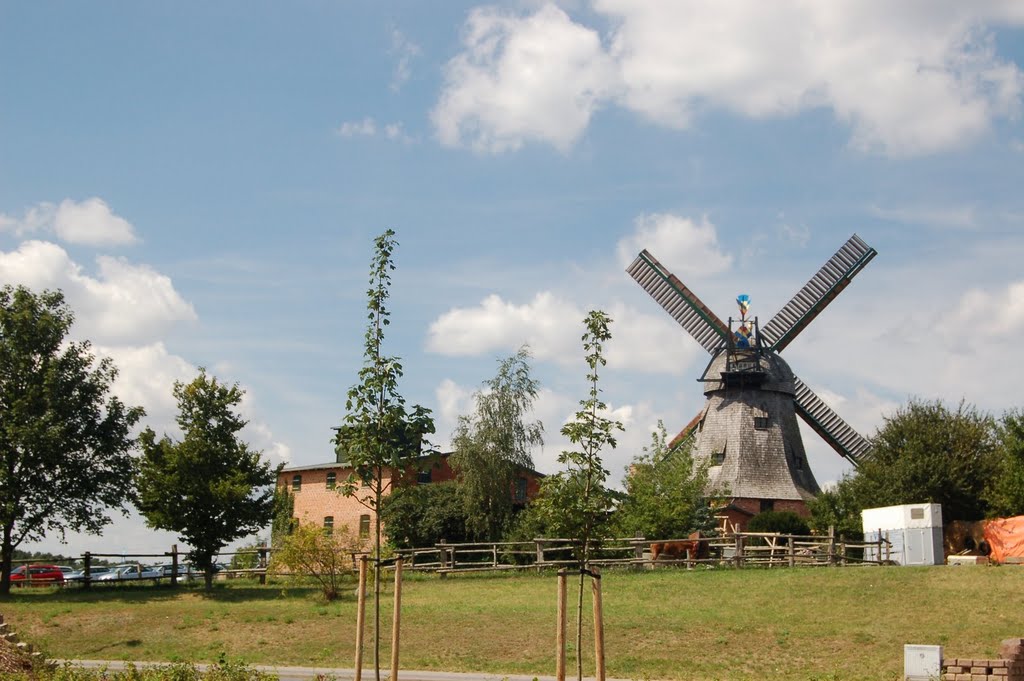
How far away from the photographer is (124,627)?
99.0 feet

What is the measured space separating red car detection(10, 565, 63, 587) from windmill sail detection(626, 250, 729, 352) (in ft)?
119

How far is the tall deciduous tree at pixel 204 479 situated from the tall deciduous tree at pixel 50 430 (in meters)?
1.78

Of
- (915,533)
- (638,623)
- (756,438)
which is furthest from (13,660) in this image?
(756,438)

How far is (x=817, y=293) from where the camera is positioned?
64.1 metres

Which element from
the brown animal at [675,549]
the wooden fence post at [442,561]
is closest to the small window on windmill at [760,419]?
the brown animal at [675,549]

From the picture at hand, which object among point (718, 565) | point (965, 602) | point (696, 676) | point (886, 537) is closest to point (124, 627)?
point (696, 676)

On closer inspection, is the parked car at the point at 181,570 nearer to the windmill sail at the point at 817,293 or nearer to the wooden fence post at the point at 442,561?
the wooden fence post at the point at 442,561

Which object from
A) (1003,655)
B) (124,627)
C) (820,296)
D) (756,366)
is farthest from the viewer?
(820,296)

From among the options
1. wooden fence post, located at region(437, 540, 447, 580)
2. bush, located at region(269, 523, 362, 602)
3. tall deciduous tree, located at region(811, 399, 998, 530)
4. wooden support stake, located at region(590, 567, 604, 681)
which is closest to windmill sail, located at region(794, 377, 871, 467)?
tall deciduous tree, located at region(811, 399, 998, 530)

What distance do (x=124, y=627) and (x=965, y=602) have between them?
22684 mm

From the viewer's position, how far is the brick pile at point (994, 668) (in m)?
18.3

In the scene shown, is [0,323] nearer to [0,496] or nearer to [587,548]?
[0,496]

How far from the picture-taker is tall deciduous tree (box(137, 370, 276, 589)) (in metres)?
37.2

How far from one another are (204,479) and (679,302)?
34571 millimetres
